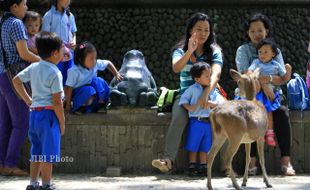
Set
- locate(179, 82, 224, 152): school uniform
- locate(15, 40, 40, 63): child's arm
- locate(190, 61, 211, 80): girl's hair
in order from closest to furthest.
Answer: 1. locate(15, 40, 40, 63): child's arm
2. locate(190, 61, 211, 80): girl's hair
3. locate(179, 82, 224, 152): school uniform

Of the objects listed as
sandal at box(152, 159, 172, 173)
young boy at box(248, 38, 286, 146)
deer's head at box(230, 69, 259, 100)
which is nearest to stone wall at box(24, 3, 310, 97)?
young boy at box(248, 38, 286, 146)

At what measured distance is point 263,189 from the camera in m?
6.48

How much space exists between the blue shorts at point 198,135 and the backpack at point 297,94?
1139 mm

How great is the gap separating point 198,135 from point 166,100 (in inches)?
23.4

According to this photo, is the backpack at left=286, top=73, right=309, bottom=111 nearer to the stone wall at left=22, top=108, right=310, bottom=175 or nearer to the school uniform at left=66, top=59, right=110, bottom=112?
the stone wall at left=22, top=108, right=310, bottom=175

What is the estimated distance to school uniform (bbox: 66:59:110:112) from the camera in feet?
24.7

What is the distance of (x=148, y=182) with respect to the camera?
711 centimetres

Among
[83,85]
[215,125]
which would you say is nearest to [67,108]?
[83,85]

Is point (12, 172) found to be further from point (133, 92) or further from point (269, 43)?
point (269, 43)

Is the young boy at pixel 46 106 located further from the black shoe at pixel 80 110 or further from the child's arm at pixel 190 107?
the child's arm at pixel 190 107

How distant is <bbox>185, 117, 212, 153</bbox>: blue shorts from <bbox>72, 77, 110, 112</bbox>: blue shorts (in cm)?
105

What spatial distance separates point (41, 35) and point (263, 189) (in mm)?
2488

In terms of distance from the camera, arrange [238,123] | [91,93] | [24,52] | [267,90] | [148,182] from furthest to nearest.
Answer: [91,93] < [267,90] < [148,182] < [24,52] < [238,123]

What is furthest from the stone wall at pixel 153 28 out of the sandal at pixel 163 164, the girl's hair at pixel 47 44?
the girl's hair at pixel 47 44
